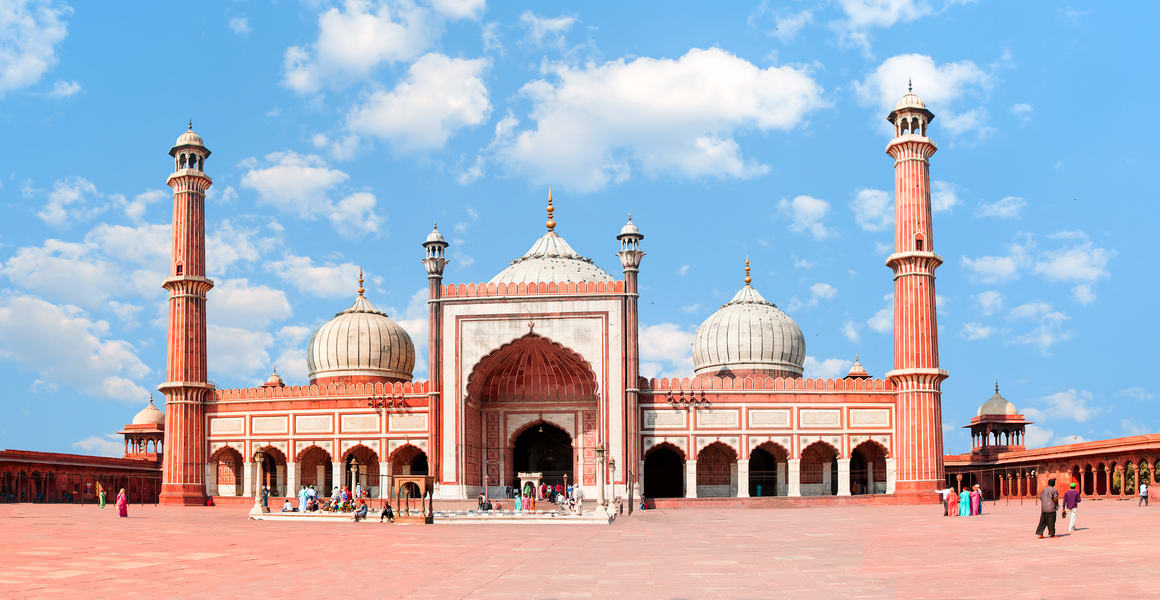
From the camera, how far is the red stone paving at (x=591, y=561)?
10.4m

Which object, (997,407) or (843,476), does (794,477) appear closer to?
(843,476)

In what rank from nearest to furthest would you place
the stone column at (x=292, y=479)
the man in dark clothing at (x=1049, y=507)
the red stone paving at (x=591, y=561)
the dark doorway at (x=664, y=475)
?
the red stone paving at (x=591, y=561), the man in dark clothing at (x=1049, y=507), the stone column at (x=292, y=479), the dark doorway at (x=664, y=475)

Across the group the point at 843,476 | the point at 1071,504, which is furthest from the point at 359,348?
the point at 1071,504

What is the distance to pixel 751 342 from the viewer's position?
42.0 m

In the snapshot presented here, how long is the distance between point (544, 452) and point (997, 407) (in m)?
19.5

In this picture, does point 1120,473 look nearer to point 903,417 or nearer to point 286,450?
point 903,417

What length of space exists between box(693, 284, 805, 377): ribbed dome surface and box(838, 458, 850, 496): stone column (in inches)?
270

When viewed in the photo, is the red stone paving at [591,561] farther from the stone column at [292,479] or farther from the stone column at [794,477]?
the stone column at [292,479]

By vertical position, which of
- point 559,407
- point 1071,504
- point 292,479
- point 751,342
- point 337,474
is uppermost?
point 751,342

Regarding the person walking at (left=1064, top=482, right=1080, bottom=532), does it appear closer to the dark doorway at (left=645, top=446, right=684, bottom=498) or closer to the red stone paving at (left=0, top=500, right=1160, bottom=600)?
the red stone paving at (left=0, top=500, right=1160, bottom=600)

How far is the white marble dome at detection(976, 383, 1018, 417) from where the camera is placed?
46281 mm

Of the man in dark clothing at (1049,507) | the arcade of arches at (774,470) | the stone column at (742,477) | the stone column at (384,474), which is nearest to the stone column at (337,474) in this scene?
the stone column at (384,474)

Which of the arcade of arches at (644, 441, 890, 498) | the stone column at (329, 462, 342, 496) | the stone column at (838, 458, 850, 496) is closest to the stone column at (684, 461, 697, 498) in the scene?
the arcade of arches at (644, 441, 890, 498)

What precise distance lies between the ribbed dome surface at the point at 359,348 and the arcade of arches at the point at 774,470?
35.8 feet
